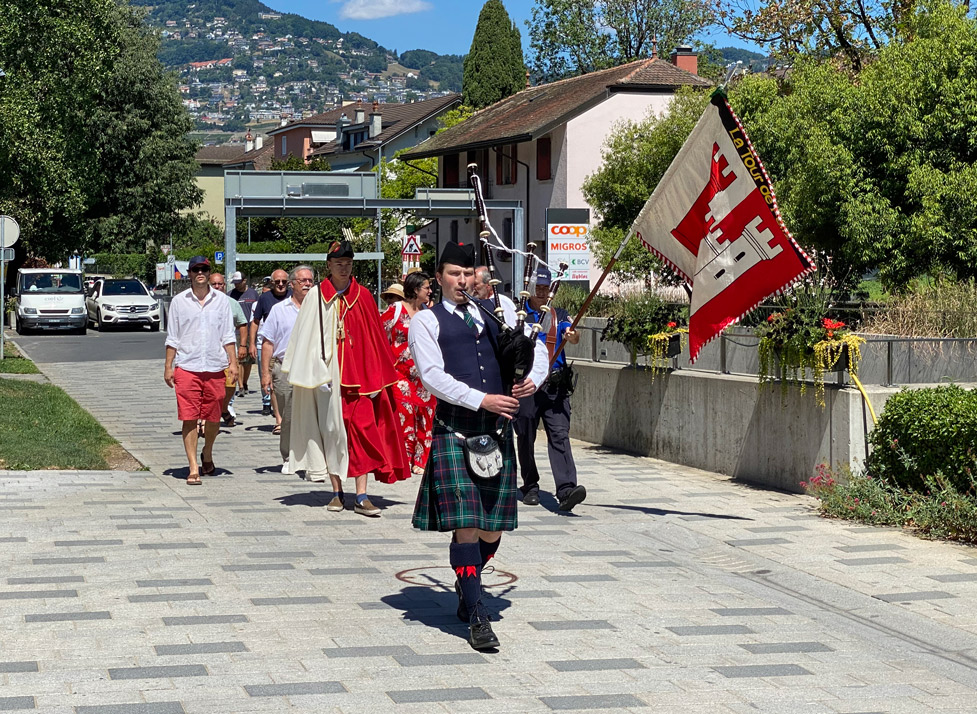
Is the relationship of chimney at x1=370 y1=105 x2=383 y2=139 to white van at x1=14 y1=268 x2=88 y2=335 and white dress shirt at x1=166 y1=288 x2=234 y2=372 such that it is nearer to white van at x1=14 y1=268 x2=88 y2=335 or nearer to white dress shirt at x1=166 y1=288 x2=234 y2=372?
white van at x1=14 y1=268 x2=88 y2=335

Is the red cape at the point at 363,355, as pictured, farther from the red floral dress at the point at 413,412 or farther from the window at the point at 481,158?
the window at the point at 481,158

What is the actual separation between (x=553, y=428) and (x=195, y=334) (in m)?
3.32

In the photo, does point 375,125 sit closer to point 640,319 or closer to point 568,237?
point 568,237

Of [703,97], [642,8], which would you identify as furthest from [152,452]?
[642,8]

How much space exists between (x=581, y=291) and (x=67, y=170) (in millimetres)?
32856

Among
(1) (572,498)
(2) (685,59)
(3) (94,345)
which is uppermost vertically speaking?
(2) (685,59)

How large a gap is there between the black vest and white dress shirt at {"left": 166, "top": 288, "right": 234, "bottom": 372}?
5.33 metres

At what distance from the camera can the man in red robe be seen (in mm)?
10062

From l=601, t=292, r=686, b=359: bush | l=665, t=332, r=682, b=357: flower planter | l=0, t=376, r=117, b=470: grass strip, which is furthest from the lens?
l=601, t=292, r=686, b=359: bush

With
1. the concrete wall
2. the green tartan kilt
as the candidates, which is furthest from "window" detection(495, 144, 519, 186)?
the green tartan kilt

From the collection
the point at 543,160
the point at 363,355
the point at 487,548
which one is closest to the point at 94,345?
the point at 543,160

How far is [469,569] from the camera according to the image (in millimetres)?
6383

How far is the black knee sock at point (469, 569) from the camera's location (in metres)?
6.30

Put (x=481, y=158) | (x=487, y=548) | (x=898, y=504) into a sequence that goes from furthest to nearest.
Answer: (x=481, y=158) < (x=898, y=504) < (x=487, y=548)
